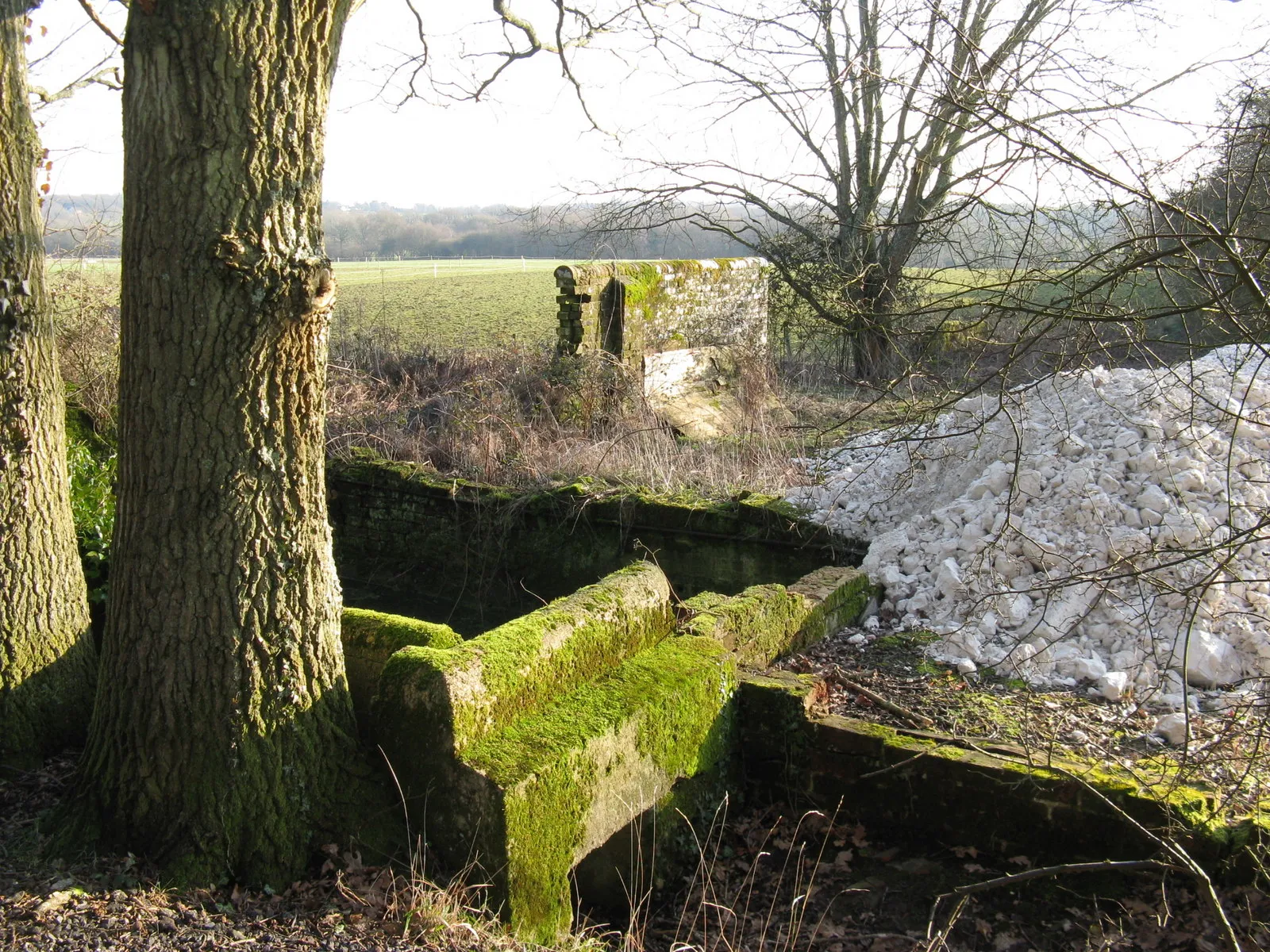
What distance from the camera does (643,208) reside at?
48.7 feet

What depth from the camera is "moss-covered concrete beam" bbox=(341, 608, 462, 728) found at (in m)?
4.57

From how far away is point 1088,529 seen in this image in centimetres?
635

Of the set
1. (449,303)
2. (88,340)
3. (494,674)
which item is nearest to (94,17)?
(88,340)

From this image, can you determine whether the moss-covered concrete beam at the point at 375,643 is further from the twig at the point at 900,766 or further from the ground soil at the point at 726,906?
the twig at the point at 900,766

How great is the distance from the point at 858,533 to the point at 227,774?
508cm

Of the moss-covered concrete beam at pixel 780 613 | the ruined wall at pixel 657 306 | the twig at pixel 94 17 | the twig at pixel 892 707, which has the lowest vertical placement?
the twig at pixel 892 707

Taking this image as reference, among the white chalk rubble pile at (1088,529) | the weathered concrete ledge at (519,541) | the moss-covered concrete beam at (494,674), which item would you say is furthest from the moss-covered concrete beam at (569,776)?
the weathered concrete ledge at (519,541)

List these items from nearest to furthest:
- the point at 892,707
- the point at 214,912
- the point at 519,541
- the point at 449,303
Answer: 1. the point at 214,912
2. the point at 892,707
3. the point at 519,541
4. the point at 449,303

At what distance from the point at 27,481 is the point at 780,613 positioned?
163 inches

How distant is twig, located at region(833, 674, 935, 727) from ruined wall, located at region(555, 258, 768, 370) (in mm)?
7525

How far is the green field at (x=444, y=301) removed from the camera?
A: 1619 centimetres

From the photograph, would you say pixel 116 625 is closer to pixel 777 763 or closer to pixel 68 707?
pixel 68 707

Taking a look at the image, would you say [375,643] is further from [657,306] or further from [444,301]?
[444,301]

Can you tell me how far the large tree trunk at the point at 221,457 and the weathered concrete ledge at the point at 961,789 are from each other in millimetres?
2345
